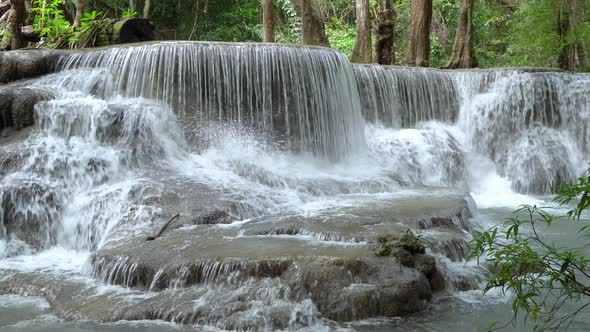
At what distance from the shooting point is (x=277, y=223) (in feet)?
21.8

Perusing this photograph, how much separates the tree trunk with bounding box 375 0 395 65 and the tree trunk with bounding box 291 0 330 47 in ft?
4.76

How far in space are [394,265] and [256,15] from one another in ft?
58.9

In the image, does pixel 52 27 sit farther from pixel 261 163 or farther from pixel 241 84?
pixel 261 163

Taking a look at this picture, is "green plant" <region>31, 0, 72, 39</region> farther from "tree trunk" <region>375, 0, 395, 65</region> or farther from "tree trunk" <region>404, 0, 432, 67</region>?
"tree trunk" <region>404, 0, 432, 67</region>

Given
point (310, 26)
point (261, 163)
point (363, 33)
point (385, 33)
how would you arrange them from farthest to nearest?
point (310, 26)
point (385, 33)
point (363, 33)
point (261, 163)

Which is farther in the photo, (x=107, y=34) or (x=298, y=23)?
(x=298, y=23)

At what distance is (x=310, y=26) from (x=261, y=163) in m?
7.08

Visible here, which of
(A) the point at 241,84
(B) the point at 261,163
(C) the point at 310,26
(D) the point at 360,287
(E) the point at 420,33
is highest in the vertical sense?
(C) the point at 310,26

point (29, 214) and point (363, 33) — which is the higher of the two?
point (363, 33)

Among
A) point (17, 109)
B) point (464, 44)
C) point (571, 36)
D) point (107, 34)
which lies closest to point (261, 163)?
point (17, 109)

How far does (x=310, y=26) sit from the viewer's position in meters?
15.5

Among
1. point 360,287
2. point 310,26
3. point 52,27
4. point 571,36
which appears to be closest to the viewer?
point 360,287

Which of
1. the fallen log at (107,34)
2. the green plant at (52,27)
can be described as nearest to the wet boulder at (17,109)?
the fallen log at (107,34)

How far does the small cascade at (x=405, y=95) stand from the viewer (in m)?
11.9
